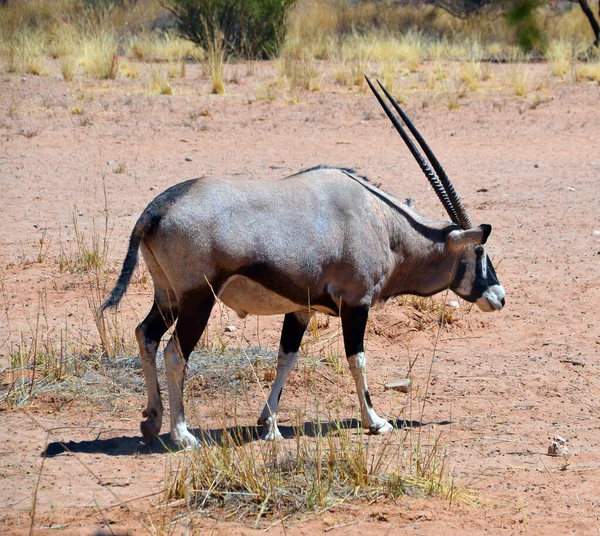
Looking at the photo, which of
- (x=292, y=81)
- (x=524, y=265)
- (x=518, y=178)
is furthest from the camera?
(x=292, y=81)

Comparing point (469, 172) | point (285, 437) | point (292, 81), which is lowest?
point (285, 437)

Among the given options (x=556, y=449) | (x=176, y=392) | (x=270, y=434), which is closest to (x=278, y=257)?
(x=176, y=392)

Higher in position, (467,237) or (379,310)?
(467,237)

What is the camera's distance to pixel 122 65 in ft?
62.6

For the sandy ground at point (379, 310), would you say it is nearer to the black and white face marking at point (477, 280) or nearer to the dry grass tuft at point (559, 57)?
the dry grass tuft at point (559, 57)

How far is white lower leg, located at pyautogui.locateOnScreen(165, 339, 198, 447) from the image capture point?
547 centimetres

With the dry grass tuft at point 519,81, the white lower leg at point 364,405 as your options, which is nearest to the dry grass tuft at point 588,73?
the dry grass tuft at point 519,81

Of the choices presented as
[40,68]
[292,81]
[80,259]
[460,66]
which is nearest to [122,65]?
[40,68]

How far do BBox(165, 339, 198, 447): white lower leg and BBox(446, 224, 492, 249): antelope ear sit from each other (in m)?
2.01

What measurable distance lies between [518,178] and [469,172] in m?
0.66

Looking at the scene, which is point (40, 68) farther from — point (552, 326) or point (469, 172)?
point (552, 326)

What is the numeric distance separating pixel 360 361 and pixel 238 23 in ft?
56.7

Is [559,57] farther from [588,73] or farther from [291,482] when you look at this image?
[291,482]

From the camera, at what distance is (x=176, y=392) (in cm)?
555
